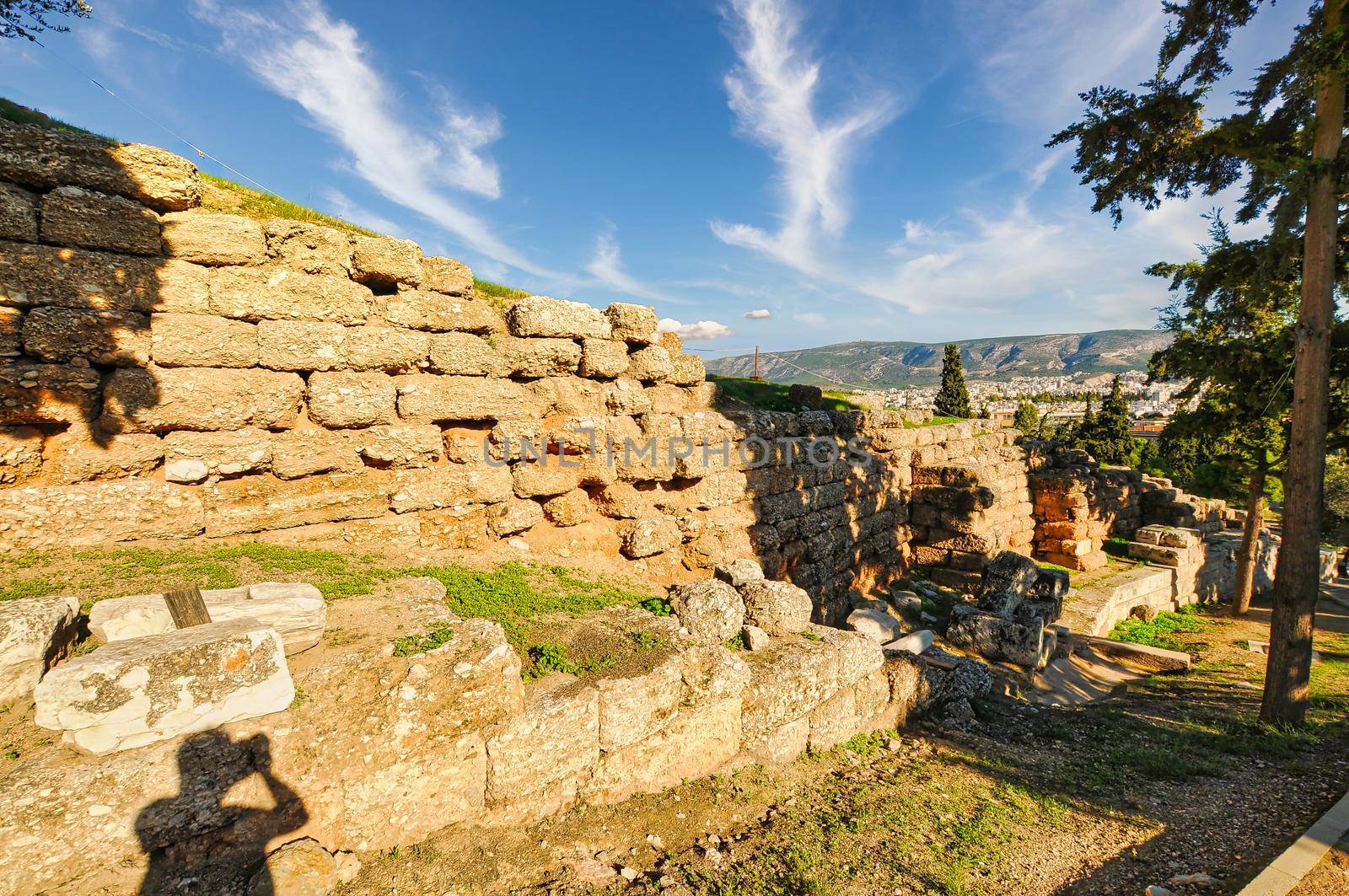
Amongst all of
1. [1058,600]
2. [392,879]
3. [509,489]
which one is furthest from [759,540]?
[1058,600]

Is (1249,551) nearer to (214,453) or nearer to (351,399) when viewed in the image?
(351,399)

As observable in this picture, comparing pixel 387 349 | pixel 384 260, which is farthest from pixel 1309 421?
pixel 384 260

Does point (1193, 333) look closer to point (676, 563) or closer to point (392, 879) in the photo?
point (676, 563)

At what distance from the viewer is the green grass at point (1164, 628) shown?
13.3 metres

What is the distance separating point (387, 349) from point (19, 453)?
3.01 meters

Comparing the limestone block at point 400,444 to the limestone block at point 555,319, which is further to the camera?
the limestone block at point 555,319

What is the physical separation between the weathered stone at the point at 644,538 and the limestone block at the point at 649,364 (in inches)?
87.0

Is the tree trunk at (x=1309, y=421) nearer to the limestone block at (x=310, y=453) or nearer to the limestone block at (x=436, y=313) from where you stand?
the limestone block at (x=436, y=313)

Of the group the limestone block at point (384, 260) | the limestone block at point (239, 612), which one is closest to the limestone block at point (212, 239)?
the limestone block at point (384, 260)

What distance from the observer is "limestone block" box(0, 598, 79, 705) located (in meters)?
3.28

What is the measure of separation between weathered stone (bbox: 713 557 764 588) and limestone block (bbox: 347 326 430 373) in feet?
14.7

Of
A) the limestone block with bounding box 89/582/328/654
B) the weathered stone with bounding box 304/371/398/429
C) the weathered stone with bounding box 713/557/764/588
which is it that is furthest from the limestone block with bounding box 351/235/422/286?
the weathered stone with bounding box 713/557/764/588

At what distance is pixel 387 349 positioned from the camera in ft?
21.0

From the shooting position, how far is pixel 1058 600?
12.5 m
